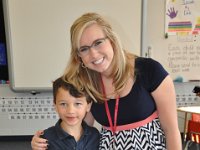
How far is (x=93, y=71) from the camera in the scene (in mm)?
1207

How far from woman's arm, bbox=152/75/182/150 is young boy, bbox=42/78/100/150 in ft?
1.12

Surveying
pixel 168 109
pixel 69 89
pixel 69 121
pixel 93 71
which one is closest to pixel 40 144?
pixel 69 121

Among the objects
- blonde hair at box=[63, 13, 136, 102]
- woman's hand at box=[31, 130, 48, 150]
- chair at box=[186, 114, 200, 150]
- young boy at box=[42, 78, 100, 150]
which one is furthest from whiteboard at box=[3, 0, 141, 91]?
woman's hand at box=[31, 130, 48, 150]

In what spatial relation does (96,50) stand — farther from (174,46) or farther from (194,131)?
(174,46)

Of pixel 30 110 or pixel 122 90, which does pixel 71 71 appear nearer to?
pixel 122 90

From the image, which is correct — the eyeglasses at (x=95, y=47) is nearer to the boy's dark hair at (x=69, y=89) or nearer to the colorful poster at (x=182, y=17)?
the boy's dark hair at (x=69, y=89)

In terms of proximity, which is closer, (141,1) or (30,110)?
(141,1)

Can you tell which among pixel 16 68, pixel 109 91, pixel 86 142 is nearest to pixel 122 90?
pixel 109 91

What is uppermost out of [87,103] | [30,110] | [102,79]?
[102,79]

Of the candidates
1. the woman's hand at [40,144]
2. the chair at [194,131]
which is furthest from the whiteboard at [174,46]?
the woman's hand at [40,144]

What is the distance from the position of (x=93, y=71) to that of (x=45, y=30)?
171cm

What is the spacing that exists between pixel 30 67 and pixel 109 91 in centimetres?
187

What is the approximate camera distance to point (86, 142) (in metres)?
1.17

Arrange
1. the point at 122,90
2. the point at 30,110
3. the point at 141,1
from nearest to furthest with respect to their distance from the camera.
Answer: the point at 122,90 → the point at 141,1 → the point at 30,110
